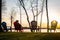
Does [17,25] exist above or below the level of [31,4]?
below

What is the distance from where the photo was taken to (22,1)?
816 inches

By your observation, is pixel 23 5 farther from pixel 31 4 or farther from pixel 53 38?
pixel 53 38

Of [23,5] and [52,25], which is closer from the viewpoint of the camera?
[52,25]

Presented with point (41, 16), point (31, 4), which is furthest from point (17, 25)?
point (31, 4)

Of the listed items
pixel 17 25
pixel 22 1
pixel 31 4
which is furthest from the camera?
pixel 31 4

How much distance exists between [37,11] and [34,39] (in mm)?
15831

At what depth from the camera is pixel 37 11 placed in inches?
939

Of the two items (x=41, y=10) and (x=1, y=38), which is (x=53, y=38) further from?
(x=41, y=10)

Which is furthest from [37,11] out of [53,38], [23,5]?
[53,38]

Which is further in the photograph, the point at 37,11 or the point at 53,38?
the point at 37,11

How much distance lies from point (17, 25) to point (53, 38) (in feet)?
34.3

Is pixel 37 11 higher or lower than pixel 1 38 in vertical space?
higher

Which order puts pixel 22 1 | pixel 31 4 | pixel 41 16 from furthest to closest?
pixel 31 4 → pixel 41 16 → pixel 22 1

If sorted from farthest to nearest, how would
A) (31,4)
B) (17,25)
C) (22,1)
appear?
(31,4), (22,1), (17,25)
